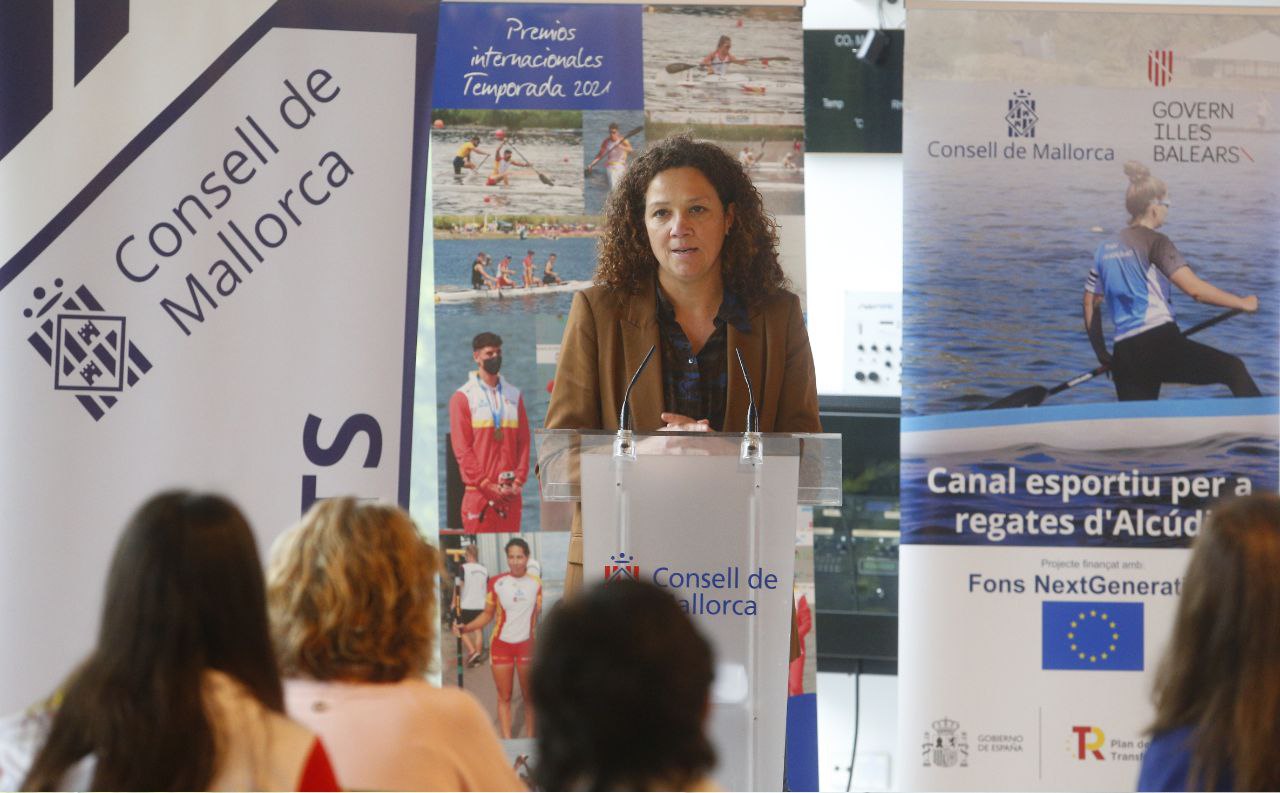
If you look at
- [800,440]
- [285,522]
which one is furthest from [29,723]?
[285,522]

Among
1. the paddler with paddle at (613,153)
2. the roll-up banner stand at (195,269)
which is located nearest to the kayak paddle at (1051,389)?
the paddler with paddle at (613,153)

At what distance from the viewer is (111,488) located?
4.29m

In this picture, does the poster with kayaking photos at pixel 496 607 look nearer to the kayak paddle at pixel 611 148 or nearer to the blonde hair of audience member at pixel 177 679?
the kayak paddle at pixel 611 148

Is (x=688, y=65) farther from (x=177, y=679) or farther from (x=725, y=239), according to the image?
(x=177, y=679)

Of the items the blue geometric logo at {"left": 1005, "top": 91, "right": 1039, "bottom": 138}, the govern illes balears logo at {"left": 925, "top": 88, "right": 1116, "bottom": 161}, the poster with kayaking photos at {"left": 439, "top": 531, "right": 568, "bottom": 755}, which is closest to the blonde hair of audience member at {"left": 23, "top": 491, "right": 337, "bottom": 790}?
the poster with kayaking photos at {"left": 439, "top": 531, "right": 568, "bottom": 755}

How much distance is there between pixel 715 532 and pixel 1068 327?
1.91 meters

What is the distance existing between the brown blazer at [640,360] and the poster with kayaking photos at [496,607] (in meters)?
0.47

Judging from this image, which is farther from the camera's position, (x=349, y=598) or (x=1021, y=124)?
(x=1021, y=124)

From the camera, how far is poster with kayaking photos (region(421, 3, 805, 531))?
4270 mm

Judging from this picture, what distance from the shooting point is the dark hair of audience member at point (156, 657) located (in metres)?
1.70

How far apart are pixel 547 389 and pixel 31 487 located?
1.69 metres

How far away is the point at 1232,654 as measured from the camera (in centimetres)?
187

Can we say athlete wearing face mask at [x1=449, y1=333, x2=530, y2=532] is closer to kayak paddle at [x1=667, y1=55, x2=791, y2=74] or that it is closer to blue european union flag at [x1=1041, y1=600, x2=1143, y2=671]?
kayak paddle at [x1=667, y1=55, x2=791, y2=74]

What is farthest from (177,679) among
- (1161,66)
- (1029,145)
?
(1161,66)
